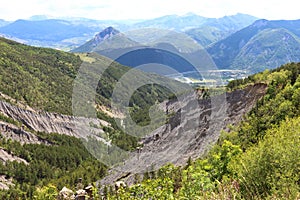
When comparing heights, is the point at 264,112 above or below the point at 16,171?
above

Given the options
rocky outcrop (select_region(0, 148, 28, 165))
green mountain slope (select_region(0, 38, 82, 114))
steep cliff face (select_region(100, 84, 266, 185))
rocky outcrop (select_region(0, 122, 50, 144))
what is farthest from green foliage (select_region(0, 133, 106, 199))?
steep cliff face (select_region(100, 84, 266, 185))

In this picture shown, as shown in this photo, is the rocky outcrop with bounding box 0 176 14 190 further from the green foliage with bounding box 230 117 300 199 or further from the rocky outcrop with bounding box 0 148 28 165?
the green foliage with bounding box 230 117 300 199

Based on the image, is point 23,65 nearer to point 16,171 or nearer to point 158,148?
point 16,171

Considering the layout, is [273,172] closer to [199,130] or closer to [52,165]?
[199,130]

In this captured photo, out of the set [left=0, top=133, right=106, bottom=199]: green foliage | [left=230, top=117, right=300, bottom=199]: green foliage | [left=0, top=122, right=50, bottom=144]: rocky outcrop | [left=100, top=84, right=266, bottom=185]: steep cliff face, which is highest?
A: [left=230, top=117, right=300, bottom=199]: green foliage

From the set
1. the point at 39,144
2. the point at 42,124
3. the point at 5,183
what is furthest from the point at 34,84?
the point at 5,183

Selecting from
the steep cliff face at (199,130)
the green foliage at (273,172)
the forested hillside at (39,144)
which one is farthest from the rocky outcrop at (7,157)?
the green foliage at (273,172)

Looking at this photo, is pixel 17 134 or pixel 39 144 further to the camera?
pixel 39 144

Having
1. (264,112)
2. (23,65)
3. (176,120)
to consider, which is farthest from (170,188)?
(23,65)
